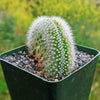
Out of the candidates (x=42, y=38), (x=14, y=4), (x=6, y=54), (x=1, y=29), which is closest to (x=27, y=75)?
(x=42, y=38)

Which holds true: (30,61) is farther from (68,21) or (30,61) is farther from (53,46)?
(68,21)

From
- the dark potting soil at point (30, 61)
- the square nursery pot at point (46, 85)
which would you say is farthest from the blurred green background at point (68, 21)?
the square nursery pot at point (46, 85)

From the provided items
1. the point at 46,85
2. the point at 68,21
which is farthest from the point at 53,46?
the point at 68,21

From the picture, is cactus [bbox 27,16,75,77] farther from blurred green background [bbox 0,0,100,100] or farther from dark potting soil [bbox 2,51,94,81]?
blurred green background [bbox 0,0,100,100]

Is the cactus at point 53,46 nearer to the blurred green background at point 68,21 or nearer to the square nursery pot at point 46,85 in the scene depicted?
the square nursery pot at point 46,85

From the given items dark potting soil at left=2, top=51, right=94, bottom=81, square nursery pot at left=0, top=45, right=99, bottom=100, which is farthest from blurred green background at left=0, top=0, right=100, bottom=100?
square nursery pot at left=0, top=45, right=99, bottom=100

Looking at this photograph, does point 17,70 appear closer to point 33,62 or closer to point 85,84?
point 33,62
